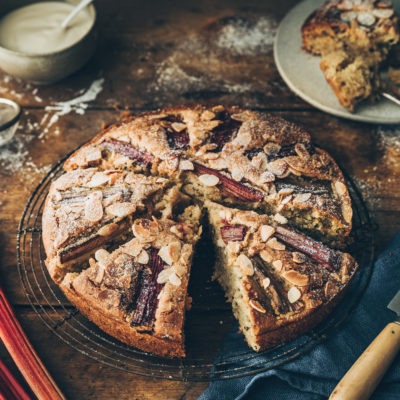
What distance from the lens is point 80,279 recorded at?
2.53 meters

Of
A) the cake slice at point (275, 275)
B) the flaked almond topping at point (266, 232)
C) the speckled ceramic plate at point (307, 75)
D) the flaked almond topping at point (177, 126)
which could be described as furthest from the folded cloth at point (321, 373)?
the speckled ceramic plate at point (307, 75)

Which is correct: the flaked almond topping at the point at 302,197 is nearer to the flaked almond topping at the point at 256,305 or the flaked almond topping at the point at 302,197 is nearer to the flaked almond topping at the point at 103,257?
the flaked almond topping at the point at 256,305

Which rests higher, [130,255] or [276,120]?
[276,120]

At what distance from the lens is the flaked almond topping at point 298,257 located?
259cm

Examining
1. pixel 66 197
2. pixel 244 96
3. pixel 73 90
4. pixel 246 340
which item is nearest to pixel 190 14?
pixel 244 96

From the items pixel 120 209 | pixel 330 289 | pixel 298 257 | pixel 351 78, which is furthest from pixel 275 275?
pixel 351 78

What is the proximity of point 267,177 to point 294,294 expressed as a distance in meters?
0.80

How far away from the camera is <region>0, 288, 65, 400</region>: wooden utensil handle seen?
2.51 meters

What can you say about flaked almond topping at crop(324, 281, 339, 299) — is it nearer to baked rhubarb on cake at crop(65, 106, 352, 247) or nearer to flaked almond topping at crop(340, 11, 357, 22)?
baked rhubarb on cake at crop(65, 106, 352, 247)

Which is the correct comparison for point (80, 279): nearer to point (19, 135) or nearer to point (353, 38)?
point (19, 135)

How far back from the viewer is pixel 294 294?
8.25 feet

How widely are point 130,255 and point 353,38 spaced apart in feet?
9.43

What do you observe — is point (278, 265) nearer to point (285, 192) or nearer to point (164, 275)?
point (285, 192)

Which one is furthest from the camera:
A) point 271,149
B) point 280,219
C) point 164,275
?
point 271,149
